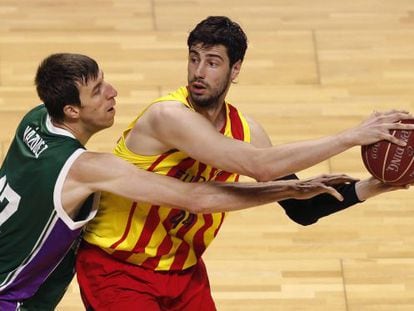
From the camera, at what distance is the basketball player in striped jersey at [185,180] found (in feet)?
11.0

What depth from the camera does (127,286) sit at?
3.59 metres

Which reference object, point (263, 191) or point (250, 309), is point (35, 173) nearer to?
point (263, 191)

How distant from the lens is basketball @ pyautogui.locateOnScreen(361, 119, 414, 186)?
3264 mm

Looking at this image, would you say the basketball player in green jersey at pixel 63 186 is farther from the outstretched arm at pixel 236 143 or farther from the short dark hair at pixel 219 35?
the short dark hair at pixel 219 35

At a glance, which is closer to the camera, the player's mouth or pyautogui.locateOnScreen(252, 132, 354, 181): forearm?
pyautogui.locateOnScreen(252, 132, 354, 181): forearm

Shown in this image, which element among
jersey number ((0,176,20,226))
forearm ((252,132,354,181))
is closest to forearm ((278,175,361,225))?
forearm ((252,132,354,181))

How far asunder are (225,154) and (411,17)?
123 inches

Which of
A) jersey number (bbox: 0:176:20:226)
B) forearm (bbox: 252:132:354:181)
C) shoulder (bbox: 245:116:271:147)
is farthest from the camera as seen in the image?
shoulder (bbox: 245:116:271:147)

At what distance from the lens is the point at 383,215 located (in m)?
5.04

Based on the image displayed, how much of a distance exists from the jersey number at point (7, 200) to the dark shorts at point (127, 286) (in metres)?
0.28

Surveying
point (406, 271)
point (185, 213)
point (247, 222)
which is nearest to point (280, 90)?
point (247, 222)

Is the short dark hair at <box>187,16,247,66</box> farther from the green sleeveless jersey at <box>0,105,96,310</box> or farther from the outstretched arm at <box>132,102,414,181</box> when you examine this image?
the green sleeveless jersey at <box>0,105,96,310</box>

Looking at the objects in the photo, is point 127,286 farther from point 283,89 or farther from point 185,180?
point 283,89

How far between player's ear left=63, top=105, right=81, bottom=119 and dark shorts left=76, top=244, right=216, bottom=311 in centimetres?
42
